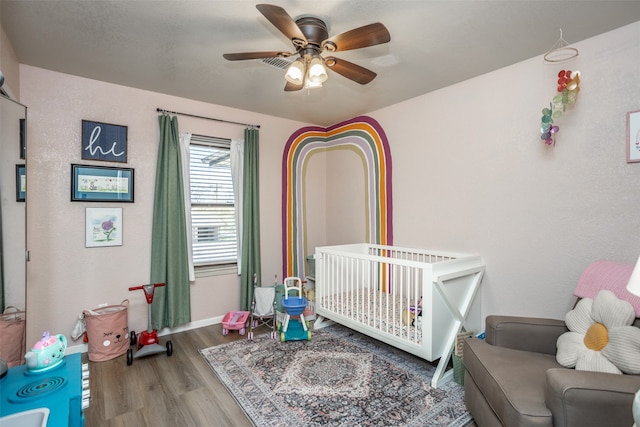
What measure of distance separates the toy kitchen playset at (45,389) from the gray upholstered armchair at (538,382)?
72.4 inches

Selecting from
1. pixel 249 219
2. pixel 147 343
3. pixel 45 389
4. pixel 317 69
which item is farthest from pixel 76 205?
pixel 317 69

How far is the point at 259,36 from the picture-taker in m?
2.09

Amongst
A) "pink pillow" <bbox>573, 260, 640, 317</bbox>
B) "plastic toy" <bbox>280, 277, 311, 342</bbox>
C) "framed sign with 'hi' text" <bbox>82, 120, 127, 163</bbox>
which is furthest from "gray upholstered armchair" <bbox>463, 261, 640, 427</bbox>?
"framed sign with 'hi' text" <bbox>82, 120, 127, 163</bbox>

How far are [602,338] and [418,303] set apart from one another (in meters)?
1.30

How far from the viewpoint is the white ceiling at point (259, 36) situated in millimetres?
1790

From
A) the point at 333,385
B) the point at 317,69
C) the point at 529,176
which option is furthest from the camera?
the point at 529,176

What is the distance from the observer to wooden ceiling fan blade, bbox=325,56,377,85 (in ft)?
6.21

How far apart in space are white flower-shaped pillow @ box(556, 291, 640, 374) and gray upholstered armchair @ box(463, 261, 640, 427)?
0.38 ft

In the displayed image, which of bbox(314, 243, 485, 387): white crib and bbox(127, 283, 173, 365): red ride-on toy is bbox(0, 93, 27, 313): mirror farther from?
bbox(314, 243, 485, 387): white crib

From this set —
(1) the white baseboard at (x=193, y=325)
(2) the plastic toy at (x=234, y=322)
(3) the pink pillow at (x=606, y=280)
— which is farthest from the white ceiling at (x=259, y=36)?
(1) the white baseboard at (x=193, y=325)

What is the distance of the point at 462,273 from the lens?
241 cm

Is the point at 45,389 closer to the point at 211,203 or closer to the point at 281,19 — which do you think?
the point at 281,19

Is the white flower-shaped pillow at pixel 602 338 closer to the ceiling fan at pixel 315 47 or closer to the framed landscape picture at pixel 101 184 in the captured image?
the ceiling fan at pixel 315 47

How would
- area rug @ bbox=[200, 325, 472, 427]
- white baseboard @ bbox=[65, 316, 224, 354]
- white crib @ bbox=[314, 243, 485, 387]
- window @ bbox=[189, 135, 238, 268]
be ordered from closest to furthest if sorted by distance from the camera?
area rug @ bbox=[200, 325, 472, 427] → white crib @ bbox=[314, 243, 485, 387] → white baseboard @ bbox=[65, 316, 224, 354] → window @ bbox=[189, 135, 238, 268]
